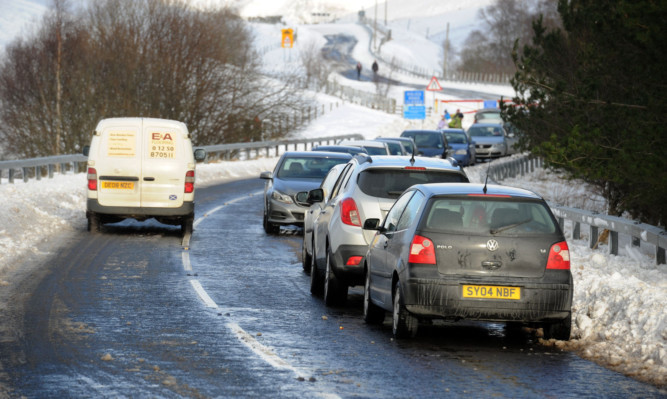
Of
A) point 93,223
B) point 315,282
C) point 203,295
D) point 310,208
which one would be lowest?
point 93,223

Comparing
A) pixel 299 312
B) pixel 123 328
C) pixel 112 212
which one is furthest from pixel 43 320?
pixel 112 212

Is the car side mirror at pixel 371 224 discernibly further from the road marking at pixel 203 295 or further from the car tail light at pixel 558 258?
the road marking at pixel 203 295

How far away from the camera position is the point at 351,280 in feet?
41.6

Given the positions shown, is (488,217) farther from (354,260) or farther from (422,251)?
(354,260)

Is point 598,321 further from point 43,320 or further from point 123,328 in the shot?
point 43,320

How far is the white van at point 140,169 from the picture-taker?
2048 cm

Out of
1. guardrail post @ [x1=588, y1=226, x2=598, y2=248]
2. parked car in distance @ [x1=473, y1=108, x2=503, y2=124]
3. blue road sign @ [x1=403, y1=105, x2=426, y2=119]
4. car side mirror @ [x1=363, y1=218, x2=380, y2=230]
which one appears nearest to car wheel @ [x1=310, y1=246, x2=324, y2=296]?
car side mirror @ [x1=363, y1=218, x2=380, y2=230]

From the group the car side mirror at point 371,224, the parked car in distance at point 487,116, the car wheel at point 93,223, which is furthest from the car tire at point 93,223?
the parked car in distance at point 487,116

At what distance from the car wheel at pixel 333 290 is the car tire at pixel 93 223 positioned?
922 cm

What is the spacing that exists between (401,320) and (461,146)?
35.8 meters

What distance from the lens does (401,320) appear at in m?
10.3

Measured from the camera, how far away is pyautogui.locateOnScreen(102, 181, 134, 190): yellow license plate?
20531mm

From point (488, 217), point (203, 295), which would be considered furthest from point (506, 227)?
point (203, 295)

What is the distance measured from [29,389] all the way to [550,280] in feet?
15.0
